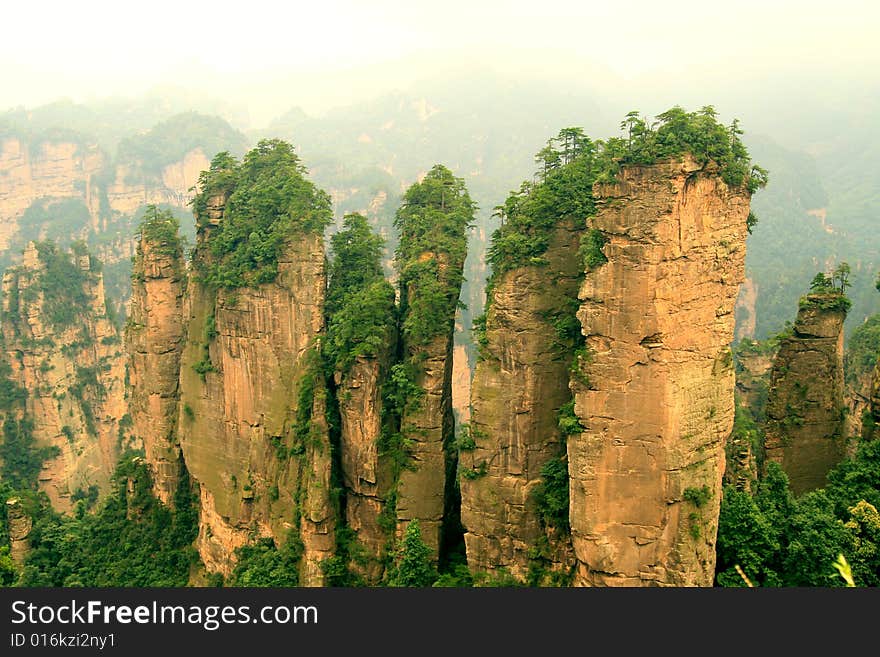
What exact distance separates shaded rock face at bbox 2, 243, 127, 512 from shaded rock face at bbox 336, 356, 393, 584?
3366 cm

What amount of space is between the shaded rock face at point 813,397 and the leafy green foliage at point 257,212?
19.6 m

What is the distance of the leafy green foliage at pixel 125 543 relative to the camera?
34406 mm

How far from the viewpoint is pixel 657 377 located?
21312 mm

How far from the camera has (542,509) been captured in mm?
25094

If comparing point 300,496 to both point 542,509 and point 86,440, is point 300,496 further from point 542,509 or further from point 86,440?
point 86,440

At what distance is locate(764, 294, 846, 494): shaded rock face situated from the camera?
29531 mm

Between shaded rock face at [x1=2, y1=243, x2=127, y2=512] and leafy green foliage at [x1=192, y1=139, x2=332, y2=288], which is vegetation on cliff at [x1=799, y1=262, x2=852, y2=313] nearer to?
leafy green foliage at [x1=192, y1=139, x2=332, y2=288]

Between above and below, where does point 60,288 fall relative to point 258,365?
below

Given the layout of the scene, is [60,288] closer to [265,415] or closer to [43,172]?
[265,415]

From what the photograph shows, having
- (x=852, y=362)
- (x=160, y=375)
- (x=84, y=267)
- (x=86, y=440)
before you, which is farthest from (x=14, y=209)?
(x=852, y=362)

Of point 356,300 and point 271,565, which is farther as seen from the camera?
point 271,565

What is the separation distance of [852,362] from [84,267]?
5612 cm

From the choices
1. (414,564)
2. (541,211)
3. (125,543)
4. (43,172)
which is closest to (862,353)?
(541,211)

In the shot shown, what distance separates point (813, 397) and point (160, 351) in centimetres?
2867
